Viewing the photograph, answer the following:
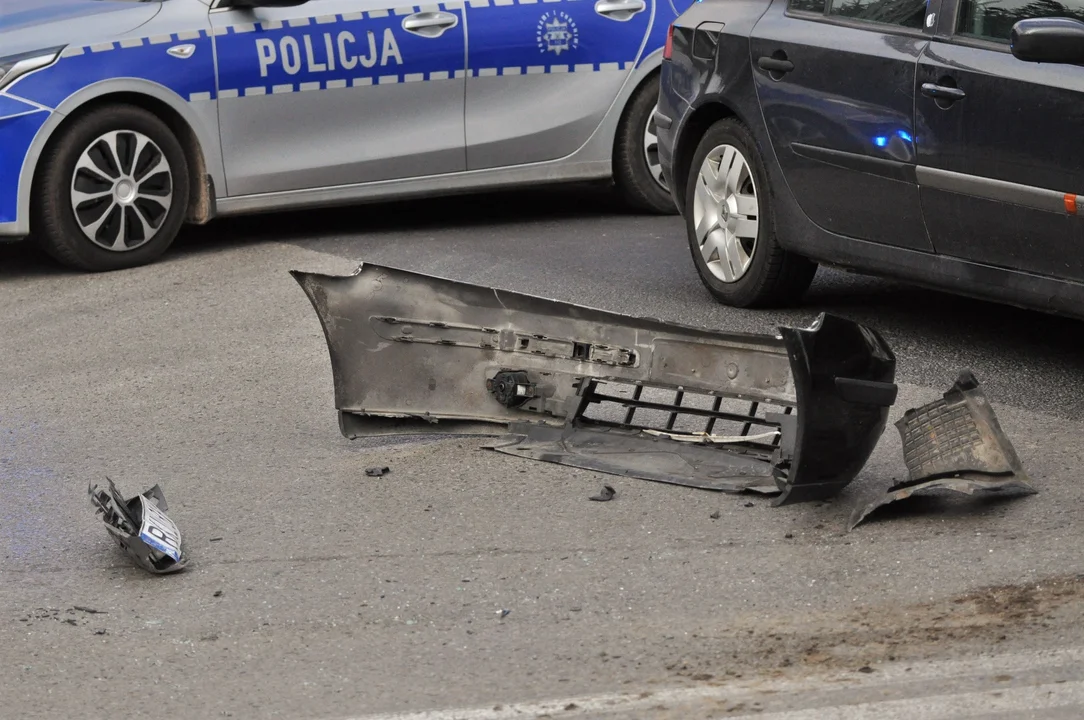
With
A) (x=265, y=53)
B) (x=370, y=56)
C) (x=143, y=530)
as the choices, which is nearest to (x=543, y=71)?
(x=370, y=56)

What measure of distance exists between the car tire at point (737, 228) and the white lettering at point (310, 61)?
7.61 ft

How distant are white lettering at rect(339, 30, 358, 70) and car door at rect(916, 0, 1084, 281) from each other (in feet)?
12.0

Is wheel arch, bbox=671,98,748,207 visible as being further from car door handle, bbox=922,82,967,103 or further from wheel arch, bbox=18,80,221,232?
wheel arch, bbox=18,80,221,232

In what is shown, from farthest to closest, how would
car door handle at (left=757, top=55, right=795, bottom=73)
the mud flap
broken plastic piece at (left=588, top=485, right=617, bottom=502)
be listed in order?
car door handle at (left=757, top=55, right=795, bottom=73)
the mud flap
broken plastic piece at (left=588, top=485, right=617, bottom=502)

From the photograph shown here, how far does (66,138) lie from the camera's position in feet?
26.6

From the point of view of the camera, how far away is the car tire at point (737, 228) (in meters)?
6.78

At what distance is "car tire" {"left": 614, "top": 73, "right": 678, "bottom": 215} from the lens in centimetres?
945

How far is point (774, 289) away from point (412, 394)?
201 centimetres

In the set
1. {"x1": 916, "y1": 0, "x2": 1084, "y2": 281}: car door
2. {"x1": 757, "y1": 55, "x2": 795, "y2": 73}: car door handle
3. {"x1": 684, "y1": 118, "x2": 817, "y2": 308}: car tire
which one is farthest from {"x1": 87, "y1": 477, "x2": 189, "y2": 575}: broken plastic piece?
{"x1": 757, "y1": 55, "x2": 795, "y2": 73}: car door handle

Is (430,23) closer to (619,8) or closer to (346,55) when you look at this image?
(346,55)

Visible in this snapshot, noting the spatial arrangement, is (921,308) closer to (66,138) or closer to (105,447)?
(105,447)

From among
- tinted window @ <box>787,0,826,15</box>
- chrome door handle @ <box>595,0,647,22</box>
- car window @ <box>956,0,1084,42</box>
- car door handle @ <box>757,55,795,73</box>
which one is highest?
car window @ <box>956,0,1084,42</box>

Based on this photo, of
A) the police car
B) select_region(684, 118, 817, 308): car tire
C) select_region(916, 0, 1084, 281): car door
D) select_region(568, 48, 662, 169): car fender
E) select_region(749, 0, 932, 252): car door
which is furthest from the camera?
select_region(568, 48, 662, 169): car fender

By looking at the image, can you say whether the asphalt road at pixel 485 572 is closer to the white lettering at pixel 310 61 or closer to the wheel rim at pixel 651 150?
the white lettering at pixel 310 61
